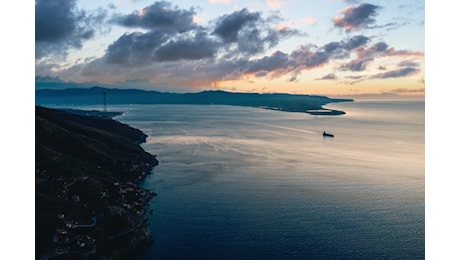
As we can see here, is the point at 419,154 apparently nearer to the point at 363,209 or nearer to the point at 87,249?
the point at 363,209

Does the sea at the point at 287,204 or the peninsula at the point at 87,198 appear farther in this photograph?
the sea at the point at 287,204

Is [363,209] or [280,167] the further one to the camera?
[280,167]

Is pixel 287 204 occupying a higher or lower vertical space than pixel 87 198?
lower

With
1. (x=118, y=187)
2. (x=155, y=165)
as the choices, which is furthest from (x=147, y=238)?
(x=155, y=165)

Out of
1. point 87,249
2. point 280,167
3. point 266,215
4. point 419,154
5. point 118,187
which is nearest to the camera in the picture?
point 87,249

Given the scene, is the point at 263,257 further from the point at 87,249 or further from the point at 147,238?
the point at 87,249

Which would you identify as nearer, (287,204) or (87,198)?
(87,198)

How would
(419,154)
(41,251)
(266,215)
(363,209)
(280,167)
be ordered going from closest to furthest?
1. (41,251)
2. (266,215)
3. (363,209)
4. (280,167)
5. (419,154)

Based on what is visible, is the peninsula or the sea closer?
the peninsula
